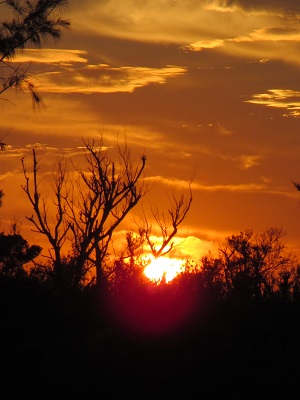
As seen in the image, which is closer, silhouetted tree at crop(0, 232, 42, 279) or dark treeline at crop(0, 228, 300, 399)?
dark treeline at crop(0, 228, 300, 399)

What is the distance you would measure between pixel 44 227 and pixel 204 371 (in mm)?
25580

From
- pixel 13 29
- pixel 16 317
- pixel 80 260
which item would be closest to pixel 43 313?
pixel 16 317

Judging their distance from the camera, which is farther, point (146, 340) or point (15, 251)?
point (15, 251)

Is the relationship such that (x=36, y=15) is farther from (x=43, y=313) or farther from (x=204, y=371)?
(x=204, y=371)

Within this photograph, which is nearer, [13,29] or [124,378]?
[124,378]

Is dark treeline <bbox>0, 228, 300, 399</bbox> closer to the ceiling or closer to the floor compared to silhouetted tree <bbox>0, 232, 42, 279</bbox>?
closer to the floor

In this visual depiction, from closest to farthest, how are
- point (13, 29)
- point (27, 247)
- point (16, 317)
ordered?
point (16, 317), point (13, 29), point (27, 247)

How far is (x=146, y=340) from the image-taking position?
1443cm

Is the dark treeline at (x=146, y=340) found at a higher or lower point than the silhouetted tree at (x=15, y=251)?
lower

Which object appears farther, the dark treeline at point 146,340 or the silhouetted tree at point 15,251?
the silhouetted tree at point 15,251

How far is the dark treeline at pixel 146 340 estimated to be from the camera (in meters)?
13.2

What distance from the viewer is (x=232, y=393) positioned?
1295cm

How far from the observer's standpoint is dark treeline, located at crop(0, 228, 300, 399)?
1317cm

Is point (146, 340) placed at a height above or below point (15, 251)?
below
